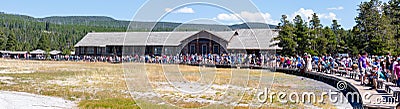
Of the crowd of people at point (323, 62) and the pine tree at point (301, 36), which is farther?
the pine tree at point (301, 36)

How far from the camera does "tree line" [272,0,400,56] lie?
44.6 meters

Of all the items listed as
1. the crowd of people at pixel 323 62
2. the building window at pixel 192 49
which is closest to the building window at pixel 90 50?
the crowd of people at pixel 323 62

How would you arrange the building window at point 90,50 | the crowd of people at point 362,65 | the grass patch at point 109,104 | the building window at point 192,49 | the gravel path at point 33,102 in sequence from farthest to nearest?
1. the building window at point 90,50
2. the building window at point 192,49
3. the crowd of people at point 362,65
4. the grass patch at point 109,104
5. the gravel path at point 33,102

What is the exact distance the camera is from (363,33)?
47000mm

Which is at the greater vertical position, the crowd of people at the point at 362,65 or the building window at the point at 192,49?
the building window at the point at 192,49

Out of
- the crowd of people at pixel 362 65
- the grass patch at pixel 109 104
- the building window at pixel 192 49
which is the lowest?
the grass patch at pixel 109 104

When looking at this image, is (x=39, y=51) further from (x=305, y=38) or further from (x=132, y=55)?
(x=132, y=55)

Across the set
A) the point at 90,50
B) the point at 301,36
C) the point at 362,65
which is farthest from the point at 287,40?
the point at 90,50

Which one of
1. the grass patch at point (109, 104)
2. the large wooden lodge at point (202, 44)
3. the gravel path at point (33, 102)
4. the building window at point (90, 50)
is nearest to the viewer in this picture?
the gravel path at point (33, 102)

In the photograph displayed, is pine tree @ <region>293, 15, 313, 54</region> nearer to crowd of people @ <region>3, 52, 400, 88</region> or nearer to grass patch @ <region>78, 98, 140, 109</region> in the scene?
crowd of people @ <region>3, 52, 400, 88</region>

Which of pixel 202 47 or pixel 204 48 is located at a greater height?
pixel 202 47

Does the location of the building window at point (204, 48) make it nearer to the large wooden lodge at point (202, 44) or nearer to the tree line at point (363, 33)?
the large wooden lodge at point (202, 44)

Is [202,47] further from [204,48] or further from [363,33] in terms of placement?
[363,33]

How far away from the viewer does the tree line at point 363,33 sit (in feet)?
146
